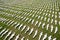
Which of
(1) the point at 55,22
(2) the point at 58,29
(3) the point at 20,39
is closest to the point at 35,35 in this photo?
(3) the point at 20,39

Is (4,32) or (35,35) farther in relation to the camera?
(4,32)

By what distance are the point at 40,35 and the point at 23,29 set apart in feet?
8.27

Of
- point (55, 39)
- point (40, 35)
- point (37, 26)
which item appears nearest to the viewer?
point (55, 39)

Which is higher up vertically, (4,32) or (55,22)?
(4,32)

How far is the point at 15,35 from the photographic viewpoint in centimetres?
1331

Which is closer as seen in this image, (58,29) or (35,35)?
(35,35)

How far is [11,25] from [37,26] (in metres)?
3.42

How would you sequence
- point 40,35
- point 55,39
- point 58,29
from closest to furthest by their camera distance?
point 55,39 → point 40,35 → point 58,29

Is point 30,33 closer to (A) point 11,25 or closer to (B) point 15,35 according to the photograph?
(B) point 15,35

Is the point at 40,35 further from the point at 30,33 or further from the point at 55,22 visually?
the point at 55,22

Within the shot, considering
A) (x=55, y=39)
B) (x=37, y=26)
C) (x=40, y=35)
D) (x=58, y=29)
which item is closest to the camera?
(x=55, y=39)

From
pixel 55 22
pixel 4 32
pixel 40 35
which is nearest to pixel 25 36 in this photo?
pixel 40 35

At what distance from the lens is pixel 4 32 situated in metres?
14.0

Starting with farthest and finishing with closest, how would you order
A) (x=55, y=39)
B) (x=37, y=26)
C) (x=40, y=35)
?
1. (x=37, y=26)
2. (x=40, y=35)
3. (x=55, y=39)
